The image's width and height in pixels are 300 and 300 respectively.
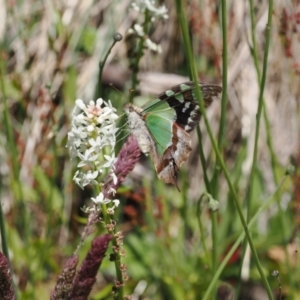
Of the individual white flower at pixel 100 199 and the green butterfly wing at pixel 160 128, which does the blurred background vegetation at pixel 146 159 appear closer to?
the green butterfly wing at pixel 160 128

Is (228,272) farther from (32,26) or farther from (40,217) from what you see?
(32,26)

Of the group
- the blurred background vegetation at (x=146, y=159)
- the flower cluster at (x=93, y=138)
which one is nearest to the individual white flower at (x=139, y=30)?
the blurred background vegetation at (x=146, y=159)

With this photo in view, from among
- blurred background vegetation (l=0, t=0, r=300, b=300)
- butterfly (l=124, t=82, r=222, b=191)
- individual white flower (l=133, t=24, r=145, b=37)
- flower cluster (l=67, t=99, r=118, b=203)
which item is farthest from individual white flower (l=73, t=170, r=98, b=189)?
blurred background vegetation (l=0, t=0, r=300, b=300)

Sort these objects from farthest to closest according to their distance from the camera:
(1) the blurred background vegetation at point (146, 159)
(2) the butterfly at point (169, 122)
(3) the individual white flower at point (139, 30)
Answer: (1) the blurred background vegetation at point (146, 159) → (3) the individual white flower at point (139, 30) → (2) the butterfly at point (169, 122)

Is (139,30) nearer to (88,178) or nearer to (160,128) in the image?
(160,128)

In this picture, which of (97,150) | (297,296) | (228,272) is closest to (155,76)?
(228,272)

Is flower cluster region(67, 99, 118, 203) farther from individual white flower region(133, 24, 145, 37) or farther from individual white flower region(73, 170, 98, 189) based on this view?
individual white flower region(133, 24, 145, 37)
